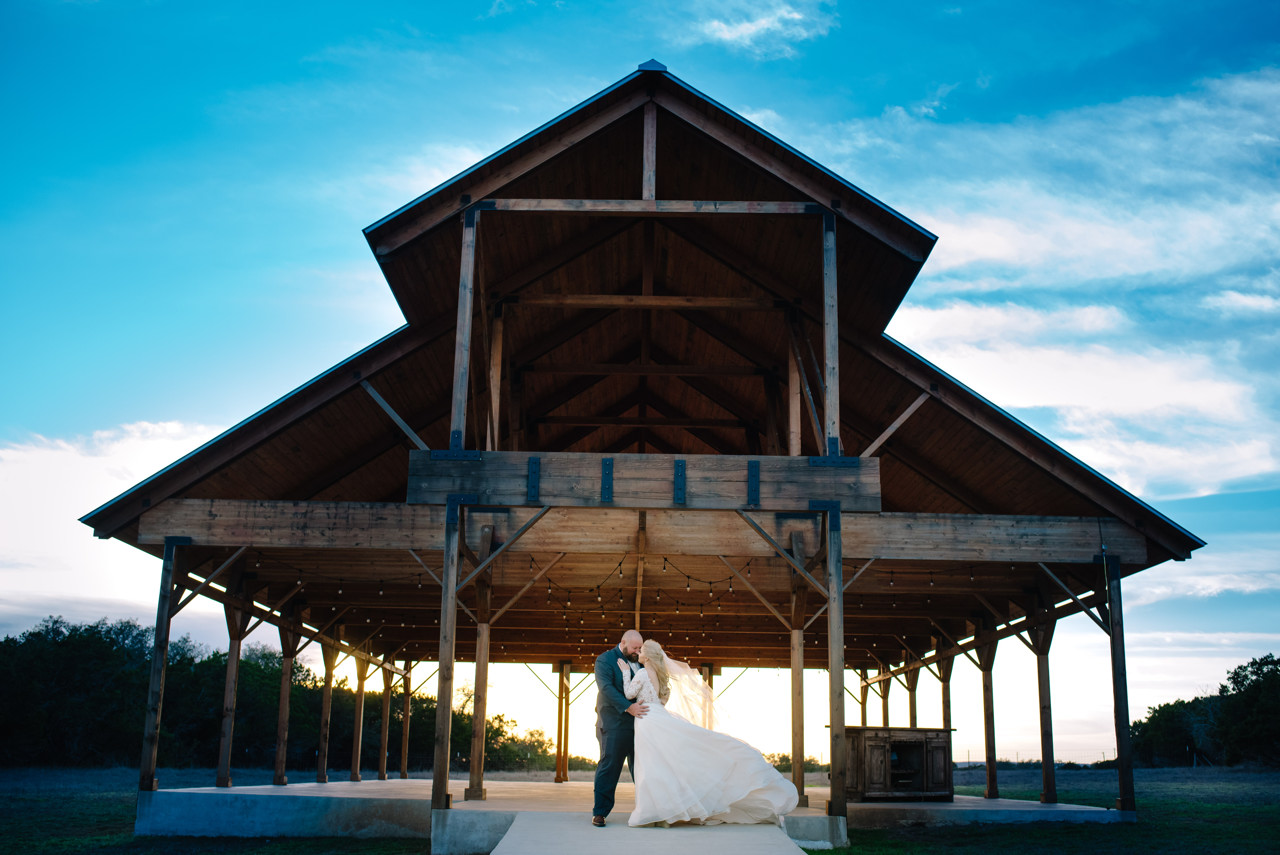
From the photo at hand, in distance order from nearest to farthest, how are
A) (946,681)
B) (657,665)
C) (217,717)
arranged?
(657,665) → (946,681) → (217,717)

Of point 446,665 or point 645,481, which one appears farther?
point 645,481

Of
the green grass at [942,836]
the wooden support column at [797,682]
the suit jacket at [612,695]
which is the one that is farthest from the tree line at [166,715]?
the suit jacket at [612,695]

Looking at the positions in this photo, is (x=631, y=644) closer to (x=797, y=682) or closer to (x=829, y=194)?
(x=797, y=682)

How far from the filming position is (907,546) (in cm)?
1294

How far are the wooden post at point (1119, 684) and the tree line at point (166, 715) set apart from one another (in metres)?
22.3

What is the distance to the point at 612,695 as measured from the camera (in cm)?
780

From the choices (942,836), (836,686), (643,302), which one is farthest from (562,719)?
(836,686)

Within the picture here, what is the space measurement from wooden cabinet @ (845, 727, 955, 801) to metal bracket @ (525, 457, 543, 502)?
6.40 meters

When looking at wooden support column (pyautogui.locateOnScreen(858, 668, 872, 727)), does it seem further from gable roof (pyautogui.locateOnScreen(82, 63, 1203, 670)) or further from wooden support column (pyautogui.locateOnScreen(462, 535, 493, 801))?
wooden support column (pyautogui.locateOnScreen(462, 535, 493, 801))

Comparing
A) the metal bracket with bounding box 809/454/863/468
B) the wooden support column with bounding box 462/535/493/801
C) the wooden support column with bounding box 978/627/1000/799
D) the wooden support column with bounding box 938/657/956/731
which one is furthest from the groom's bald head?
the wooden support column with bounding box 938/657/956/731

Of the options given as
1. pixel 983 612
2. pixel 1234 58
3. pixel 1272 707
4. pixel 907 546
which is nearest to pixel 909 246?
pixel 907 546

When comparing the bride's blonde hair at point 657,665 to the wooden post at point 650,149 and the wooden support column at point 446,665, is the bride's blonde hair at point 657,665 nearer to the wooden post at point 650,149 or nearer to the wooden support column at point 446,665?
the wooden support column at point 446,665

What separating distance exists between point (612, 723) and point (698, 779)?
804mm

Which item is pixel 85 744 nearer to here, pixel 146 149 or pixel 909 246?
pixel 146 149
